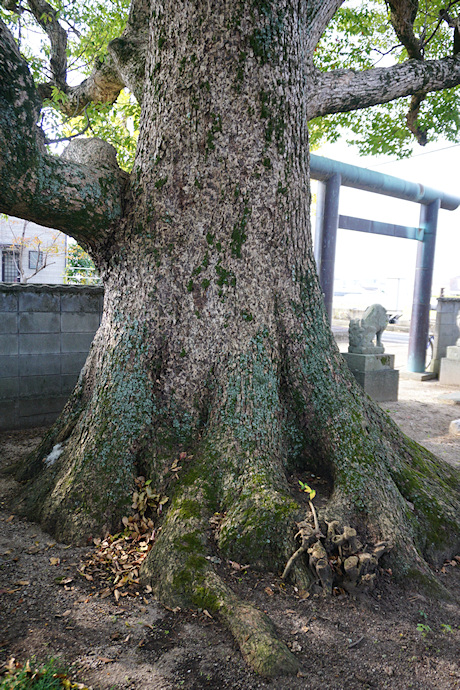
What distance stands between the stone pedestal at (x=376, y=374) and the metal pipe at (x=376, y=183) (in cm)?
353

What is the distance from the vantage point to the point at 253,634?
216 cm

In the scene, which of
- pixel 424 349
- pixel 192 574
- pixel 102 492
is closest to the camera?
pixel 192 574

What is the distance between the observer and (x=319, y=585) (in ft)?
8.49

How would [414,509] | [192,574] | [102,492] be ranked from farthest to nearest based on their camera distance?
[414,509] < [102,492] < [192,574]

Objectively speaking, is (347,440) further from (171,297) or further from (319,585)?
(171,297)

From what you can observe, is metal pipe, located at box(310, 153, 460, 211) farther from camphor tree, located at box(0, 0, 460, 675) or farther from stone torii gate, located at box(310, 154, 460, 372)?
camphor tree, located at box(0, 0, 460, 675)

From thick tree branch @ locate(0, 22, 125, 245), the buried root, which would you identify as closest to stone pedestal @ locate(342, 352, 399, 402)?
the buried root

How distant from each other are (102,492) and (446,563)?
229 centimetres

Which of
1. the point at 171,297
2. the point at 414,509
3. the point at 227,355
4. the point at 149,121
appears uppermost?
the point at 149,121

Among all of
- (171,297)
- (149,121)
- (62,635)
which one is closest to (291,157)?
(149,121)

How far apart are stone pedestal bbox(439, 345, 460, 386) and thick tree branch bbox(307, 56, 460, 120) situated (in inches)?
296

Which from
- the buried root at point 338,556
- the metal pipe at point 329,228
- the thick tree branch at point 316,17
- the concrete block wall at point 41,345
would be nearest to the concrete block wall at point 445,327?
the metal pipe at point 329,228

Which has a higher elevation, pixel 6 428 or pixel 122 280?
pixel 122 280

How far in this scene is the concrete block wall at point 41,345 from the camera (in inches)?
219
